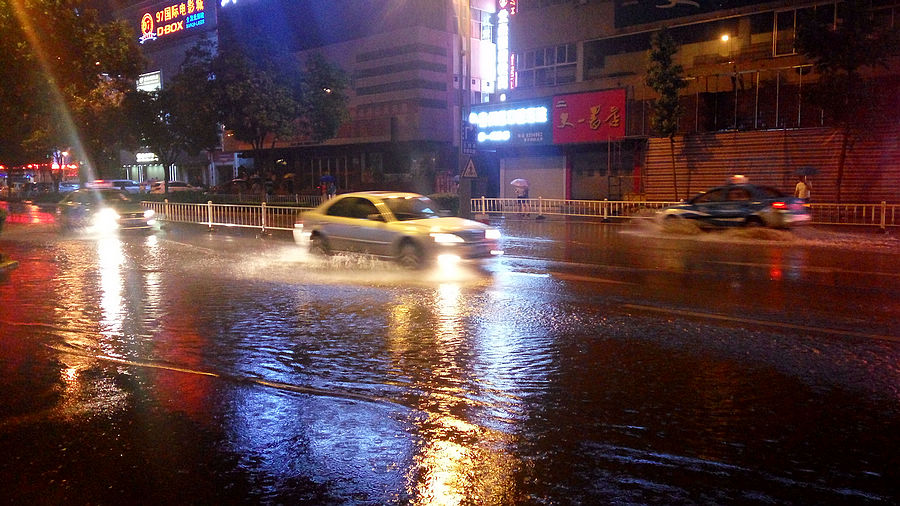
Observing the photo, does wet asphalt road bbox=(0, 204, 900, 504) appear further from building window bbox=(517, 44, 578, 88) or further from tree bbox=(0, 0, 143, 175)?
building window bbox=(517, 44, 578, 88)

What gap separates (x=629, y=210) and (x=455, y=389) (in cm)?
2214

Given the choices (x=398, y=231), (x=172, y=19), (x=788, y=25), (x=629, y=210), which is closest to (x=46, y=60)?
(x=398, y=231)

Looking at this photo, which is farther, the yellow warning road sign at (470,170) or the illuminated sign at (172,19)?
the illuminated sign at (172,19)

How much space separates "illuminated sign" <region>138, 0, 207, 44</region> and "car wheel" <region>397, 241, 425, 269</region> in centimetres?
6664

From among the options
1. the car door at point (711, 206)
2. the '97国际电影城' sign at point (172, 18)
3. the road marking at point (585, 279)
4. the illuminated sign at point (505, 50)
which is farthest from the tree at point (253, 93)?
the '97国际电影城' sign at point (172, 18)

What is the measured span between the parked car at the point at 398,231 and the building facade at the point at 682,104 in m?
18.4

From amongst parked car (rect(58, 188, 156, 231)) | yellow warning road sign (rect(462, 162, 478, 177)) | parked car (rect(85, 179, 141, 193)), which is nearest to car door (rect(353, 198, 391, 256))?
yellow warning road sign (rect(462, 162, 478, 177))

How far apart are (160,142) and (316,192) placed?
1128 cm

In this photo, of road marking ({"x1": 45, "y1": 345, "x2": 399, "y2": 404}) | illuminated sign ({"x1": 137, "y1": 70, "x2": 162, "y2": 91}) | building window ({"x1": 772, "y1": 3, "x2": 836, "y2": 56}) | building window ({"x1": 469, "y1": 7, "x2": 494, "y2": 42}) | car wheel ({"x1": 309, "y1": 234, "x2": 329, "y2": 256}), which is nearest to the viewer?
road marking ({"x1": 45, "y1": 345, "x2": 399, "y2": 404})

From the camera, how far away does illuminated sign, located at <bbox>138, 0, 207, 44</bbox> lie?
2894 inches

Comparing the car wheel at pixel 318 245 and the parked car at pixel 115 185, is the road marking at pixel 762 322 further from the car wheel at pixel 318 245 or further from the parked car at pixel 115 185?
the parked car at pixel 115 185

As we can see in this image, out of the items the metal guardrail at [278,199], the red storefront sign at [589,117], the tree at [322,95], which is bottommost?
the metal guardrail at [278,199]

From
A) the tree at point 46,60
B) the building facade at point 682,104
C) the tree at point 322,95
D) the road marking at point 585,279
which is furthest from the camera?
the tree at point 322,95

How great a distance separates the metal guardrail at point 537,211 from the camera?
23.5 m
